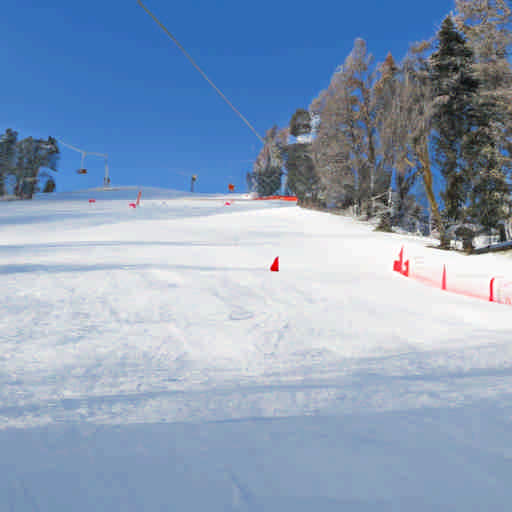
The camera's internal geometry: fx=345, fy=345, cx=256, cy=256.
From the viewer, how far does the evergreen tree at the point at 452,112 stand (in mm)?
18391

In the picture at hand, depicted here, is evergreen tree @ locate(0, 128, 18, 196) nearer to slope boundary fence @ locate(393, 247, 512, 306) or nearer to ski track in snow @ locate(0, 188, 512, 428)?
ski track in snow @ locate(0, 188, 512, 428)

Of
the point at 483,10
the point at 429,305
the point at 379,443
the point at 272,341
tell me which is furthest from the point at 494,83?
the point at 379,443

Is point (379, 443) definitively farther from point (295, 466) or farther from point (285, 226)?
point (285, 226)

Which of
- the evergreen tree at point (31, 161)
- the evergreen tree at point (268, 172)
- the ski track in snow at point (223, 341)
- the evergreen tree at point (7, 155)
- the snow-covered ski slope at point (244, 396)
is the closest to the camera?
the snow-covered ski slope at point (244, 396)

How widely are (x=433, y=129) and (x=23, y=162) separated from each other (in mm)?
45621

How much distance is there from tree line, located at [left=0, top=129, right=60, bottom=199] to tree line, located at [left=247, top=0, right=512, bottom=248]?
36.8 meters

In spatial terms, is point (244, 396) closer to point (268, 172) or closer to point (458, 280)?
point (458, 280)

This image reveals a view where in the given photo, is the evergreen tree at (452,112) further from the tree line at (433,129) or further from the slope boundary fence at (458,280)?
the slope boundary fence at (458,280)

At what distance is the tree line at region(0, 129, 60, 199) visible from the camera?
41.8 metres

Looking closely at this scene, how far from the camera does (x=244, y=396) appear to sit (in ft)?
8.41

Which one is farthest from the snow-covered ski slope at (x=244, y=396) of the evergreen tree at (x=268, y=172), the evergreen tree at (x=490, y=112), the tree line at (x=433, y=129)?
the evergreen tree at (x=268, y=172)

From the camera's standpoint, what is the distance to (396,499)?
1557mm

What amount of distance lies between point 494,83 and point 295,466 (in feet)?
62.0

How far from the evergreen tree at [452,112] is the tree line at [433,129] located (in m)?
0.05
